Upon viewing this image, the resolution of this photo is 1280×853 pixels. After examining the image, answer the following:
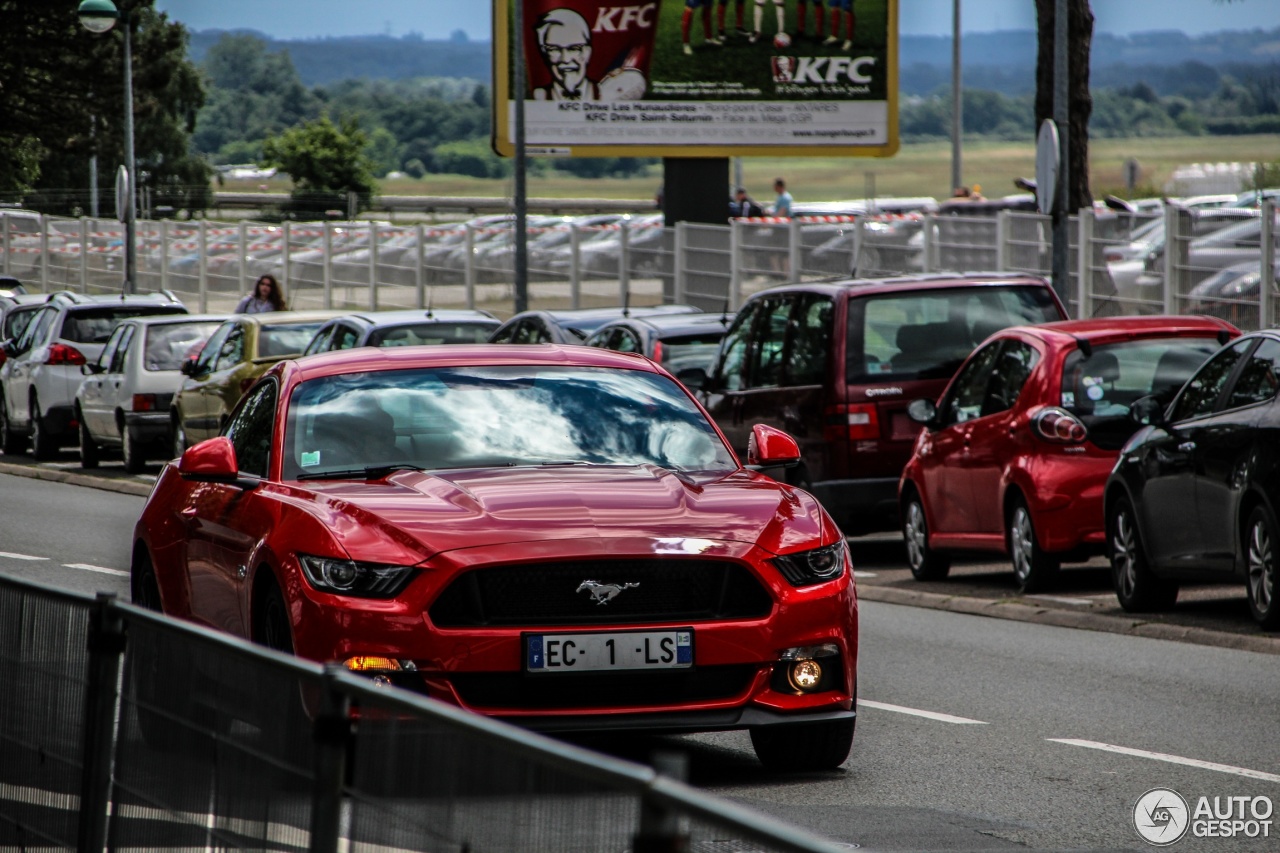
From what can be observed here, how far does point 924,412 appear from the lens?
1473 centimetres

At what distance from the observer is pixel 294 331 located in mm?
22719

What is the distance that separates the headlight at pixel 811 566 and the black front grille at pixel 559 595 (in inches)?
15.2

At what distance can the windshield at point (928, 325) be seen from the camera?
15.8m

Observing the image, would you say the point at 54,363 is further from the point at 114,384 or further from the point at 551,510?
the point at 551,510

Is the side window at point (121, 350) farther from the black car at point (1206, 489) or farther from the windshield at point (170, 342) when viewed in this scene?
the black car at point (1206, 489)

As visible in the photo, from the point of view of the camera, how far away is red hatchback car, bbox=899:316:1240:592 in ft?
44.7

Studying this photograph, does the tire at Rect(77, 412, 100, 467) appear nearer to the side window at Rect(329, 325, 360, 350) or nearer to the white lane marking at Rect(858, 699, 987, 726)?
the side window at Rect(329, 325, 360, 350)

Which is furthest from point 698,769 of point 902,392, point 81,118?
point 81,118

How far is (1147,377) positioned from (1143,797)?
684 cm

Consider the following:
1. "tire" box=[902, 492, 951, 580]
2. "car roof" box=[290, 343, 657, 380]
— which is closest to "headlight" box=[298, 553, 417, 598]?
"car roof" box=[290, 343, 657, 380]

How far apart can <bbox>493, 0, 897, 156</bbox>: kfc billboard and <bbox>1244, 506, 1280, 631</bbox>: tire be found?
24400 mm

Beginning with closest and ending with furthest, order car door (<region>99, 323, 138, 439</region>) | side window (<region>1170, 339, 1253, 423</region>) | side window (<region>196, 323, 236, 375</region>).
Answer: side window (<region>1170, 339, 1253, 423</region>)
side window (<region>196, 323, 236, 375</region>)
car door (<region>99, 323, 138, 439</region>)

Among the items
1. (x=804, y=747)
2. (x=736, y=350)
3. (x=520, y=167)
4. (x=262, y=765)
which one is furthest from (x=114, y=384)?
(x=262, y=765)

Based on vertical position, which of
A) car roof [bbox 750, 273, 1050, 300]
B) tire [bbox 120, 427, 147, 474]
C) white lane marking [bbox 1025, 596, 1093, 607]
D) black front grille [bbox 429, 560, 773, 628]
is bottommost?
tire [bbox 120, 427, 147, 474]
